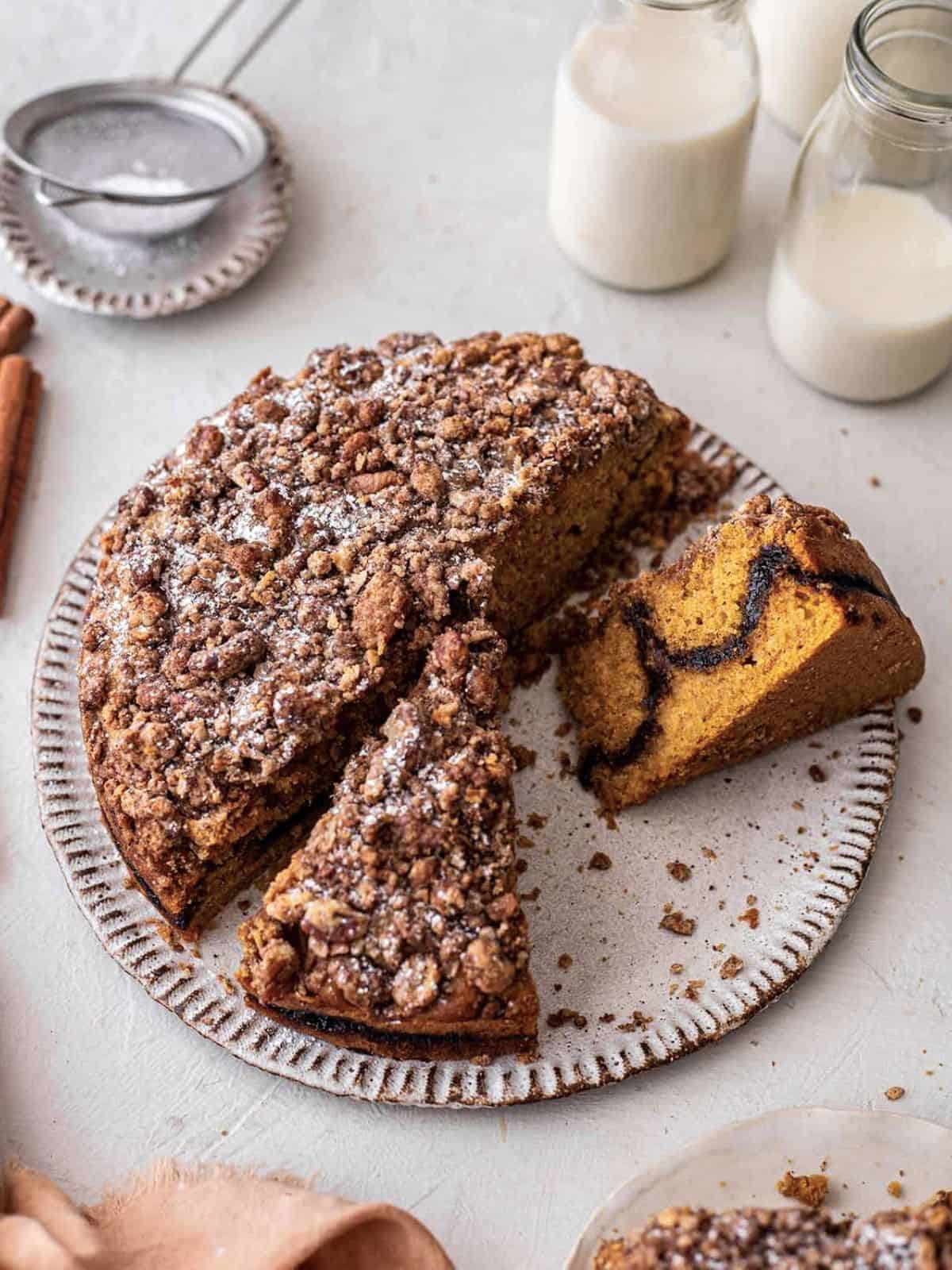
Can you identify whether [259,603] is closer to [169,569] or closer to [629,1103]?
[169,569]

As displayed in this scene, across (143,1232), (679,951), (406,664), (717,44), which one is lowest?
(143,1232)

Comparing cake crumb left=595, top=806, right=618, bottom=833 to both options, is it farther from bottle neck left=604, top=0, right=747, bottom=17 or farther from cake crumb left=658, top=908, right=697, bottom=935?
bottle neck left=604, top=0, right=747, bottom=17

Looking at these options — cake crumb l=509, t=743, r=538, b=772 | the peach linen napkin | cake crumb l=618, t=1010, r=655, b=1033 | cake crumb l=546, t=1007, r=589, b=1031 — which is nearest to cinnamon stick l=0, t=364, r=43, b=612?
cake crumb l=509, t=743, r=538, b=772

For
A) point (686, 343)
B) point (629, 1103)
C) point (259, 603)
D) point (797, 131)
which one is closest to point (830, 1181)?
point (629, 1103)

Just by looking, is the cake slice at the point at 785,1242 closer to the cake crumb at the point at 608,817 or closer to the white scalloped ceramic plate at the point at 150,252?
the cake crumb at the point at 608,817

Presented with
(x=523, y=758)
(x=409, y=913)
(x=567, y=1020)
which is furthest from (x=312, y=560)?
(x=567, y=1020)
